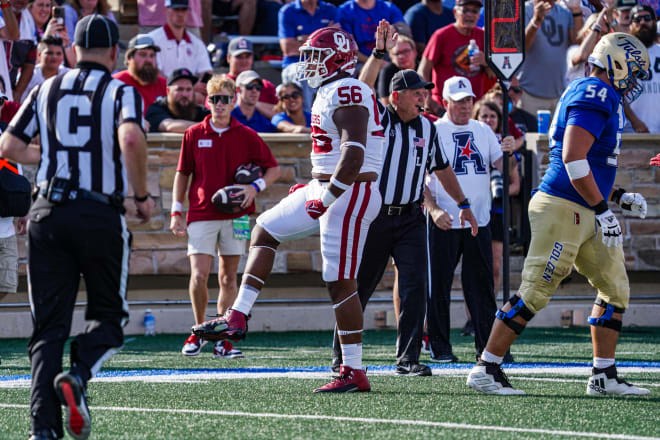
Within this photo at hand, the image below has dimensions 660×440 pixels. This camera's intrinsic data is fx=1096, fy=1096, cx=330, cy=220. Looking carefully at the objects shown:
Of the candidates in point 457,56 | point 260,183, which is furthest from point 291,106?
point 260,183

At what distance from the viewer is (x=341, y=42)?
632 cm

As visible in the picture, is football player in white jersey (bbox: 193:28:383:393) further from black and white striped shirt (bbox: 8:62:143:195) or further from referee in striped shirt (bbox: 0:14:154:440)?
black and white striped shirt (bbox: 8:62:143:195)

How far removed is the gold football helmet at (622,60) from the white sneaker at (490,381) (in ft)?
5.63

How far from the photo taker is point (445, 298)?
8.55 metres

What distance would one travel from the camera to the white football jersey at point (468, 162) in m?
8.61

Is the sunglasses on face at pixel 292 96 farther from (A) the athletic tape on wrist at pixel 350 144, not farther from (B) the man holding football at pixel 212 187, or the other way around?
(A) the athletic tape on wrist at pixel 350 144

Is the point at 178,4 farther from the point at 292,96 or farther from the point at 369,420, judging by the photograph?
the point at 369,420

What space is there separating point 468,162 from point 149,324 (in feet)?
13.2

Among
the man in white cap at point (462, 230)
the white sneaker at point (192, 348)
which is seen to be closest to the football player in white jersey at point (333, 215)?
the man in white cap at point (462, 230)

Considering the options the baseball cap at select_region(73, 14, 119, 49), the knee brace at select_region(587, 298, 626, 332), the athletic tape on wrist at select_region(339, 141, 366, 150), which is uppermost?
the baseball cap at select_region(73, 14, 119, 49)

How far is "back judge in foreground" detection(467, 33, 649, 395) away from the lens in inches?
231

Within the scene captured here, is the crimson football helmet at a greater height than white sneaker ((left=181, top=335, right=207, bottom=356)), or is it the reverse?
the crimson football helmet

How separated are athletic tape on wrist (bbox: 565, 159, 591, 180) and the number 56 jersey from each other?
3.86 feet

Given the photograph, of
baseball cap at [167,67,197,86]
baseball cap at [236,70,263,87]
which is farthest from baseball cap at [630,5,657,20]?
baseball cap at [167,67,197,86]
